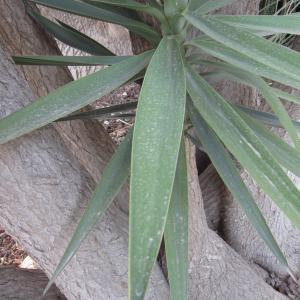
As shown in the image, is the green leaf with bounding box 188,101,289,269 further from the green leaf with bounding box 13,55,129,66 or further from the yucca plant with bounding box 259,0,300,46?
the yucca plant with bounding box 259,0,300,46

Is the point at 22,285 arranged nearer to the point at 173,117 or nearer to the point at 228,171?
the point at 228,171

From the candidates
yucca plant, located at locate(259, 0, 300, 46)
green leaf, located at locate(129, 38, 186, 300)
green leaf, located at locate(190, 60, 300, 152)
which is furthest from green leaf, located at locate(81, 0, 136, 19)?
yucca plant, located at locate(259, 0, 300, 46)

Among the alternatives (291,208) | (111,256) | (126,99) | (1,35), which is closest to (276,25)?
(291,208)

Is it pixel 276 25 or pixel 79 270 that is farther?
pixel 79 270

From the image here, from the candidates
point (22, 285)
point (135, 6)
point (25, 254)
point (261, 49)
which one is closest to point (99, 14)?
point (135, 6)

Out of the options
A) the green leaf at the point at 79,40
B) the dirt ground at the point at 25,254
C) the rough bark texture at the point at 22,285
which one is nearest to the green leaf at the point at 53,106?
the green leaf at the point at 79,40

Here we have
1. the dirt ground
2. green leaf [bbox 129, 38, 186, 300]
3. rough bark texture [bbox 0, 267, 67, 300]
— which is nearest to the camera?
green leaf [bbox 129, 38, 186, 300]

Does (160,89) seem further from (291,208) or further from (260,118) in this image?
(260,118)

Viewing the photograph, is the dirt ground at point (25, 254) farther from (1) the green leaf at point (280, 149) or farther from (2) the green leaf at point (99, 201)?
(2) the green leaf at point (99, 201)
